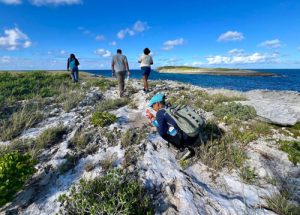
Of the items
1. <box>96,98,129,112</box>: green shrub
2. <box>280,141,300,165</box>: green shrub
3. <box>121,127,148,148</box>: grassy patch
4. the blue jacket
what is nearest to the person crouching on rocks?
the blue jacket

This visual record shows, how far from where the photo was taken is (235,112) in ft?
25.3

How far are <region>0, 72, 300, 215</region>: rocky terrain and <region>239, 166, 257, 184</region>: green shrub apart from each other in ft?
0.07

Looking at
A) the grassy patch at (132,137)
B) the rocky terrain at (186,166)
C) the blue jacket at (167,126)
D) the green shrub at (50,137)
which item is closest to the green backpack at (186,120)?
the blue jacket at (167,126)

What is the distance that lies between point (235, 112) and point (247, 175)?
3597 millimetres

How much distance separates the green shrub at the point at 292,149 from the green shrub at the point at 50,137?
6289 millimetres

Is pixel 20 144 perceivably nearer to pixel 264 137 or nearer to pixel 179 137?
pixel 179 137

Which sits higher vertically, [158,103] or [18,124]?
[158,103]

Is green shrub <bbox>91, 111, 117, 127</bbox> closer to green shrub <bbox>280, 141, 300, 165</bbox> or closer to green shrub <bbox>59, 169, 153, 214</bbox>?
green shrub <bbox>59, 169, 153, 214</bbox>

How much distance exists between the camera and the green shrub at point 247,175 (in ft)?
14.7

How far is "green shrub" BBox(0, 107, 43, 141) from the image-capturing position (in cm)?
621

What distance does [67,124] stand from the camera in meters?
7.19

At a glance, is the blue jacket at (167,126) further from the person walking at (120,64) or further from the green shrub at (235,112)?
the person walking at (120,64)

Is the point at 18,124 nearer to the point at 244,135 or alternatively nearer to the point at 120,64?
the point at 120,64

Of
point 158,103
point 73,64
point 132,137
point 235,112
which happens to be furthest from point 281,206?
point 73,64
